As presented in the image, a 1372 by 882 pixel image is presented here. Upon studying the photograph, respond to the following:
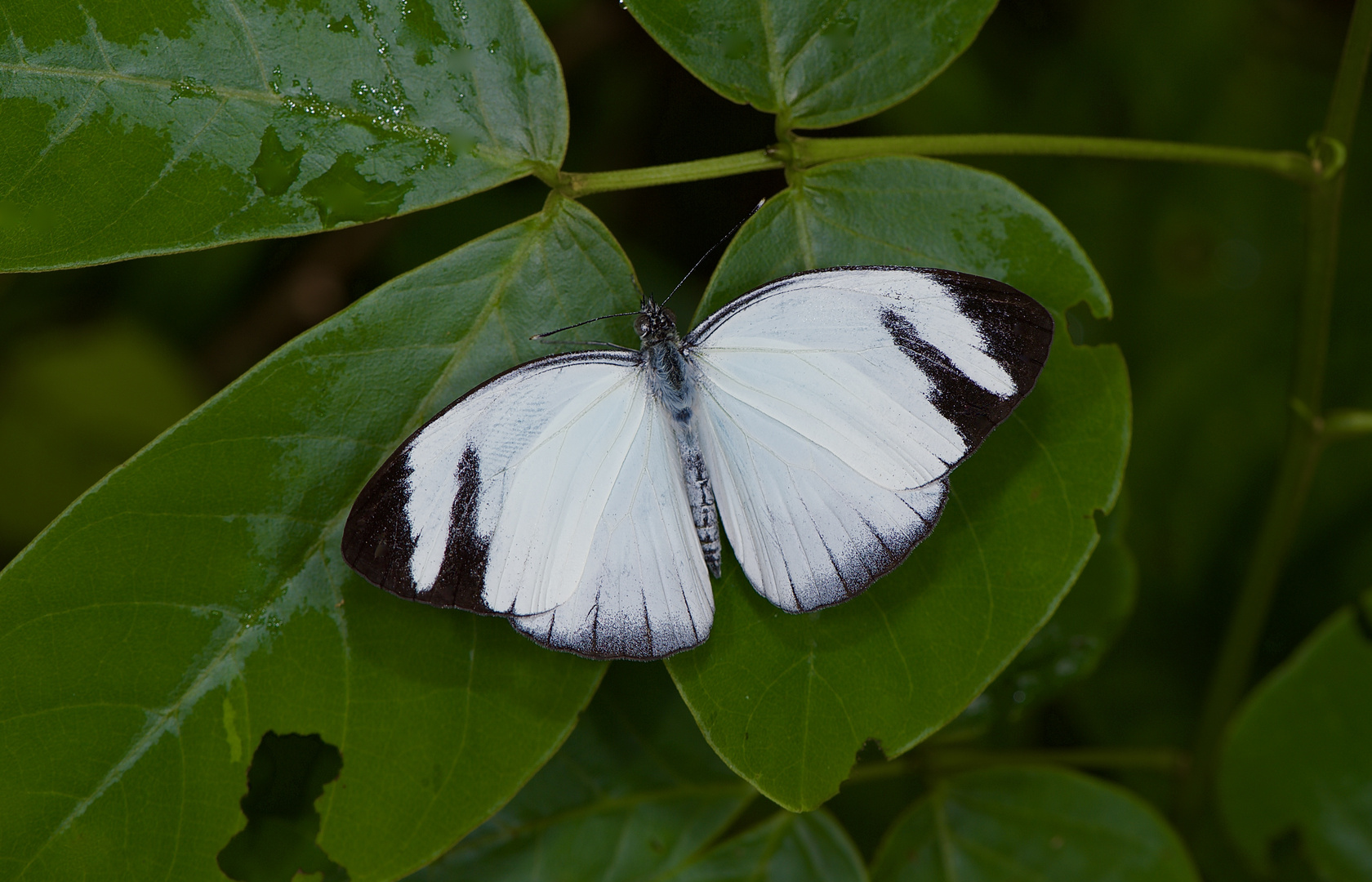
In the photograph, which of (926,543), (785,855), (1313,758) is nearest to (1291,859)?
(1313,758)

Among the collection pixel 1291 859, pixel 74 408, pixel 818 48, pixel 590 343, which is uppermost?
pixel 74 408

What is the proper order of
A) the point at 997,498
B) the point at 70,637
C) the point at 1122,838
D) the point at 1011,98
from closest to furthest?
the point at 70,637
the point at 997,498
the point at 1122,838
the point at 1011,98

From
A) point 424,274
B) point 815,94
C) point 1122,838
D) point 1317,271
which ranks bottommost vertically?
point 1122,838

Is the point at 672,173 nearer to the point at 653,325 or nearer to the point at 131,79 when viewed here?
the point at 653,325

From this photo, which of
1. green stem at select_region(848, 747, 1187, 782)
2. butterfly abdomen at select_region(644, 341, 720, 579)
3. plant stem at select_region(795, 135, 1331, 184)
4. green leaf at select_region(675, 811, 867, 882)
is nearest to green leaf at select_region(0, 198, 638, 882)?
butterfly abdomen at select_region(644, 341, 720, 579)

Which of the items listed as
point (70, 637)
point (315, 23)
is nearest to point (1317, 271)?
point (315, 23)

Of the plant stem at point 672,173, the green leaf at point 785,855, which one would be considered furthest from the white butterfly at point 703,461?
the green leaf at point 785,855

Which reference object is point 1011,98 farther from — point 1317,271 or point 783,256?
point 783,256
